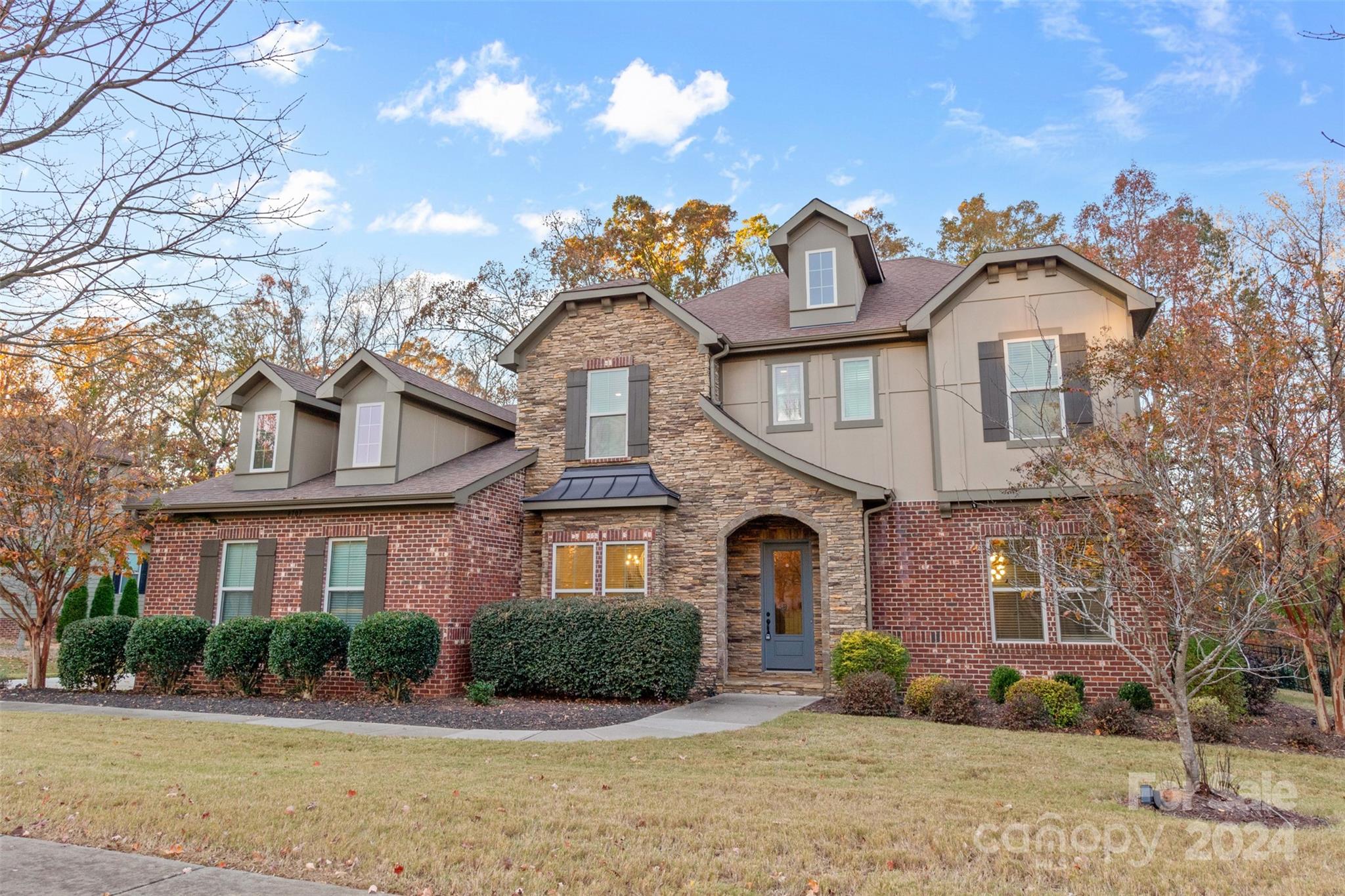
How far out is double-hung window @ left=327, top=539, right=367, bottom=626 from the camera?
14070 mm

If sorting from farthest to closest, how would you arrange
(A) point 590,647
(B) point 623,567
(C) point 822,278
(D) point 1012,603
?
(C) point 822,278, (B) point 623,567, (D) point 1012,603, (A) point 590,647

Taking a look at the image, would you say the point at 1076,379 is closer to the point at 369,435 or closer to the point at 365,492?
the point at 365,492

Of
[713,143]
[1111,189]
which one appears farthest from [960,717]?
[1111,189]

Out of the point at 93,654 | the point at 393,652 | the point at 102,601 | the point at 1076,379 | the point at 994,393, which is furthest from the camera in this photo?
the point at 102,601

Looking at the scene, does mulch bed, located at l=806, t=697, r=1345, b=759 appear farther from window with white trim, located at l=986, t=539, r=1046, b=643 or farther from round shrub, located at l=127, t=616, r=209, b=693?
round shrub, located at l=127, t=616, r=209, b=693

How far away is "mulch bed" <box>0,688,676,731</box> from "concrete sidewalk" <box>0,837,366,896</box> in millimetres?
5569

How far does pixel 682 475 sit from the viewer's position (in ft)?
48.3

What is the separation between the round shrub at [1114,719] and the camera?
10.1m

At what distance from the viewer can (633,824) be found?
17.8 ft

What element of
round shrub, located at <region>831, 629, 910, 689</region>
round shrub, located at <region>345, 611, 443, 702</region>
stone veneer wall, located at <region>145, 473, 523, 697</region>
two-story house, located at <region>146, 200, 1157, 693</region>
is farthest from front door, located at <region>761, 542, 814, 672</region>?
round shrub, located at <region>345, 611, 443, 702</region>

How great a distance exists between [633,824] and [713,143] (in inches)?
599

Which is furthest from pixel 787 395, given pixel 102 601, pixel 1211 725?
pixel 102 601

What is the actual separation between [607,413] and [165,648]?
799 centimetres

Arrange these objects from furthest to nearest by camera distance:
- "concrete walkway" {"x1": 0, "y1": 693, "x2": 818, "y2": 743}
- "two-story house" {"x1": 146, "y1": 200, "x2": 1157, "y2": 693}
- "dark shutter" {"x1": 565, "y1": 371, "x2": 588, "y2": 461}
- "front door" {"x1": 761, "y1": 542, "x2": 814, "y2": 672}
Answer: "dark shutter" {"x1": 565, "y1": 371, "x2": 588, "y2": 461}
"front door" {"x1": 761, "y1": 542, "x2": 814, "y2": 672}
"two-story house" {"x1": 146, "y1": 200, "x2": 1157, "y2": 693}
"concrete walkway" {"x1": 0, "y1": 693, "x2": 818, "y2": 743}
